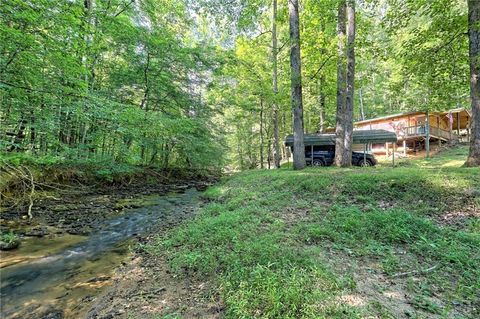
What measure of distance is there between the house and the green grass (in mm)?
15994

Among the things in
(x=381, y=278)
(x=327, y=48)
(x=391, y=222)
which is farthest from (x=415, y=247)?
(x=327, y=48)

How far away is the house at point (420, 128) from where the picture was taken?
20.4 meters

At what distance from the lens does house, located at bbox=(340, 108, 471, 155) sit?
20.4 metres

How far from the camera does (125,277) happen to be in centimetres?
384

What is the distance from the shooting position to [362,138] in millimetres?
17172

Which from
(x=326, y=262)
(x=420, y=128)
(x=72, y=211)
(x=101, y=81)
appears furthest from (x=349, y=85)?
(x=420, y=128)

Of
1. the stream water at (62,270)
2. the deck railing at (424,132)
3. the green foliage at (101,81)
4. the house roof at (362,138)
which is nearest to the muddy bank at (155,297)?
the stream water at (62,270)

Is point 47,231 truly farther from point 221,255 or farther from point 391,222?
point 391,222

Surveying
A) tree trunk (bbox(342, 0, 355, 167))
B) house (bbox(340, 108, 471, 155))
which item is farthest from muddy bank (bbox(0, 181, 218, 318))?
house (bbox(340, 108, 471, 155))

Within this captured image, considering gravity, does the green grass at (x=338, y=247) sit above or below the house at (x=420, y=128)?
below

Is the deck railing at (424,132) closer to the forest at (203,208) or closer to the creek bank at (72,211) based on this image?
the forest at (203,208)

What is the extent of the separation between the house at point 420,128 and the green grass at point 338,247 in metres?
16.0

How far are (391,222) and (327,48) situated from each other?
12.2 m

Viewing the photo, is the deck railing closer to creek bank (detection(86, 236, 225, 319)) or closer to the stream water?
the stream water
